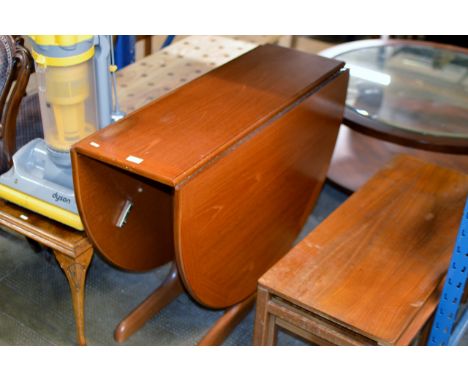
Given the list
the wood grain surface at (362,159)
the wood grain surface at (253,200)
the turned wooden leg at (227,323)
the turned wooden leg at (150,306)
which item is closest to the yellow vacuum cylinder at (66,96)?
the wood grain surface at (253,200)

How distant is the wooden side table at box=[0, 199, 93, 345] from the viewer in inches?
69.2

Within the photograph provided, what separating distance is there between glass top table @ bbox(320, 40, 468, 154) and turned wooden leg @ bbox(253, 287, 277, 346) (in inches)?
45.8

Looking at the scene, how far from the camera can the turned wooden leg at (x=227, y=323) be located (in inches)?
79.8

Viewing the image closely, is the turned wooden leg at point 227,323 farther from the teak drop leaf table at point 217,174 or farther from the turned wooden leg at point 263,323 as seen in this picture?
the turned wooden leg at point 263,323

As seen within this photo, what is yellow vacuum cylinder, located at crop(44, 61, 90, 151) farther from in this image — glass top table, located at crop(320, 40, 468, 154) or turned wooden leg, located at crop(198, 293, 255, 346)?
glass top table, located at crop(320, 40, 468, 154)

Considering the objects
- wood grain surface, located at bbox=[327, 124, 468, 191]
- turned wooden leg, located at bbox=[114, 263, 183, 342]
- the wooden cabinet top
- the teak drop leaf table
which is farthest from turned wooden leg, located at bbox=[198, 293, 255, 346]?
wood grain surface, located at bbox=[327, 124, 468, 191]

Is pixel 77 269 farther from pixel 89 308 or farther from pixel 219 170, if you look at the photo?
pixel 219 170

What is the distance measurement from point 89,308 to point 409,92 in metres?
1.89

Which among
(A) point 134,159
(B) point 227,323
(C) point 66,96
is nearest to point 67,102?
(C) point 66,96

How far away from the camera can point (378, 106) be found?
2.93 metres

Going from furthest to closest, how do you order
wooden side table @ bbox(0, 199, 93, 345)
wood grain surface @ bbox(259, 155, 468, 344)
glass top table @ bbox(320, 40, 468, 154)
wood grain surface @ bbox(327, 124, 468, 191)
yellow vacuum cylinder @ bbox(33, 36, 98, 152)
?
wood grain surface @ bbox(327, 124, 468, 191)
glass top table @ bbox(320, 40, 468, 154)
wooden side table @ bbox(0, 199, 93, 345)
yellow vacuum cylinder @ bbox(33, 36, 98, 152)
wood grain surface @ bbox(259, 155, 468, 344)

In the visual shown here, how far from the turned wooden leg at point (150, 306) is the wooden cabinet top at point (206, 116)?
69 centimetres
